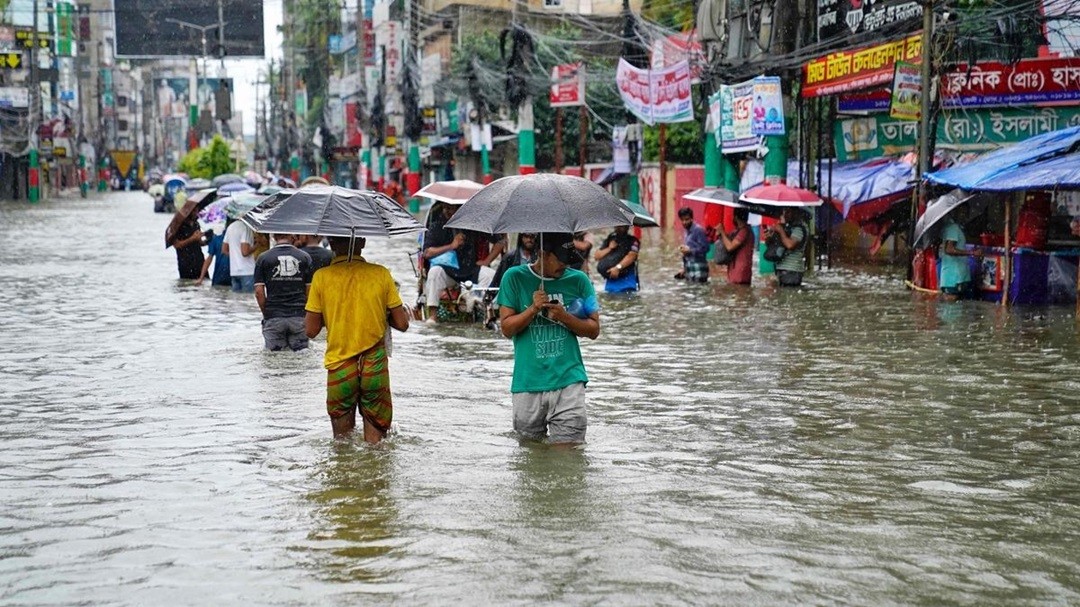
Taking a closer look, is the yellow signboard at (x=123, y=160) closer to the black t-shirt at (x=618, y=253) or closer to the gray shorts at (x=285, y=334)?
the black t-shirt at (x=618, y=253)

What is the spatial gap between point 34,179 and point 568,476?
7115 centimetres

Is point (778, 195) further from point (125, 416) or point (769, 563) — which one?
point (769, 563)

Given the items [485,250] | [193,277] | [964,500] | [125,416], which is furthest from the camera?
[193,277]

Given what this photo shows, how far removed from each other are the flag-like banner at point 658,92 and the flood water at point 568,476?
13.5 metres

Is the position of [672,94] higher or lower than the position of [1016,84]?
higher

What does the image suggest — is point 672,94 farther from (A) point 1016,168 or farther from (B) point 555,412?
(B) point 555,412

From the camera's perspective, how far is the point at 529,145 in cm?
4141

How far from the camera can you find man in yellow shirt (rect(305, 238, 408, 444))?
8273 millimetres

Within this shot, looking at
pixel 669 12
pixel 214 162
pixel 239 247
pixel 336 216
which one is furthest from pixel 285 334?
pixel 214 162

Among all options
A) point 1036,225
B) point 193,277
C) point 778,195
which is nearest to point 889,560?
point 1036,225

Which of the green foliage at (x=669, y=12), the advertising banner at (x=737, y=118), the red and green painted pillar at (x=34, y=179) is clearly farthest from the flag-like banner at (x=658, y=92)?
the red and green painted pillar at (x=34, y=179)

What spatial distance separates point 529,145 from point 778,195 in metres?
21.6

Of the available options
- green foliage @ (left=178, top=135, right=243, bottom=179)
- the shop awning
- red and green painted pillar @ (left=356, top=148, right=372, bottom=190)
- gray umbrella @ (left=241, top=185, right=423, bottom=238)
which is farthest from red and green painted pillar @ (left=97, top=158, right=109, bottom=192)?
gray umbrella @ (left=241, top=185, right=423, bottom=238)

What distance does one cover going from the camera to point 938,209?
18.0 m
